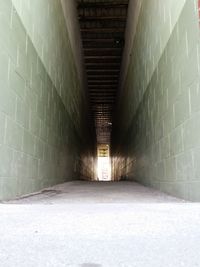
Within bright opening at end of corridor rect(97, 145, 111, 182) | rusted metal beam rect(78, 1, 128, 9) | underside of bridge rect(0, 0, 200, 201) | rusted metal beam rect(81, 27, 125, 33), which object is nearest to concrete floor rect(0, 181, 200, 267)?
underside of bridge rect(0, 0, 200, 201)

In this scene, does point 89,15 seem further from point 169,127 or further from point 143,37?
point 169,127

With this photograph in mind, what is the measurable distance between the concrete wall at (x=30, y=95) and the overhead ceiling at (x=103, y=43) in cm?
253

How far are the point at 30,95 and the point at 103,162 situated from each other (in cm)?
2357

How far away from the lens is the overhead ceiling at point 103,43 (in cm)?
741

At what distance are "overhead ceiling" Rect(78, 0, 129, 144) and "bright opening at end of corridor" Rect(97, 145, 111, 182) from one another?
11.6 m

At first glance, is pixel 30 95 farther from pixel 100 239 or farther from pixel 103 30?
pixel 103 30

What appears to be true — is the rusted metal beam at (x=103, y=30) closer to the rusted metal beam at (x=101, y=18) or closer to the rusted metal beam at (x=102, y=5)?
the rusted metal beam at (x=101, y=18)

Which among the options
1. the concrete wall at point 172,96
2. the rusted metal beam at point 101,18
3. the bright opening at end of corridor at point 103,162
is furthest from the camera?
the bright opening at end of corridor at point 103,162

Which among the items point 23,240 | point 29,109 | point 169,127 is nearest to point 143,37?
point 169,127

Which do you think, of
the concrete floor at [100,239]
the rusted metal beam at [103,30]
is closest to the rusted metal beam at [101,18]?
the rusted metal beam at [103,30]

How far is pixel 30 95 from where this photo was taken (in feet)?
10.4

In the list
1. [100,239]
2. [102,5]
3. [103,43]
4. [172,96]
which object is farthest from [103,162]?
[100,239]

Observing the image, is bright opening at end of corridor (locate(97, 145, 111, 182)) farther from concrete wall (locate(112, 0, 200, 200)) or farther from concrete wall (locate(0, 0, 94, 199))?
concrete wall (locate(112, 0, 200, 200))

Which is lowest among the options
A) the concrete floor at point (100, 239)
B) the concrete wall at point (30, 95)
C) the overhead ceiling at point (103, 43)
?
the concrete floor at point (100, 239)
